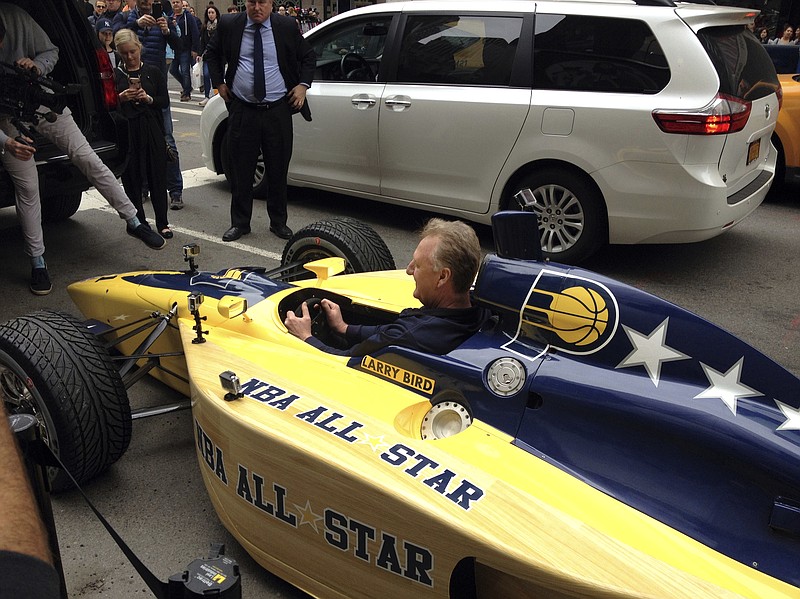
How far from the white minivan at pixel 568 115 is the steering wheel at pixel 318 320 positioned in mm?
2631

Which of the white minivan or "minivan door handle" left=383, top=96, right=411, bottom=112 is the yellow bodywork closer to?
the white minivan

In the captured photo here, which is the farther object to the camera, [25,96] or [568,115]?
[568,115]

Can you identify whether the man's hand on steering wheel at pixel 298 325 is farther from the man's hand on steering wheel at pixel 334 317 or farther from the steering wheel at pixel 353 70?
the steering wheel at pixel 353 70

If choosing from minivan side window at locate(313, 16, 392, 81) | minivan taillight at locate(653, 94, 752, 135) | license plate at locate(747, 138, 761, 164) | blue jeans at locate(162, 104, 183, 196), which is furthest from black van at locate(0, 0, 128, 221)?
license plate at locate(747, 138, 761, 164)

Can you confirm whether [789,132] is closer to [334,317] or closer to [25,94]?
[334,317]

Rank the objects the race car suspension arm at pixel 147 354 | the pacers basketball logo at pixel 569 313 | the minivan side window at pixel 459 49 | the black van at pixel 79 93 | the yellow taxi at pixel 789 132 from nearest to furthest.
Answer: the pacers basketball logo at pixel 569 313, the race car suspension arm at pixel 147 354, the black van at pixel 79 93, the minivan side window at pixel 459 49, the yellow taxi at pixel 789 132

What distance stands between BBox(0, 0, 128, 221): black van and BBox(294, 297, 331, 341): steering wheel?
2.79m

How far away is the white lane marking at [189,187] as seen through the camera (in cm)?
581

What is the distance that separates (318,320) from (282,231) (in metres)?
3.01

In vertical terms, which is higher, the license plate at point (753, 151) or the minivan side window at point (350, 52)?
the minivan side window at point (350, 52)

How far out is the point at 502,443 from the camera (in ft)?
7.36

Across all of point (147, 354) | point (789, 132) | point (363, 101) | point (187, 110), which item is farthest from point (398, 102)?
point (187, 110)

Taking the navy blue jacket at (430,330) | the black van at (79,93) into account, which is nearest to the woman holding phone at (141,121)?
the black van at (79,93)

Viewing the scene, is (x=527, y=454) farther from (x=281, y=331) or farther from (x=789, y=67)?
(x=789, y=67)
